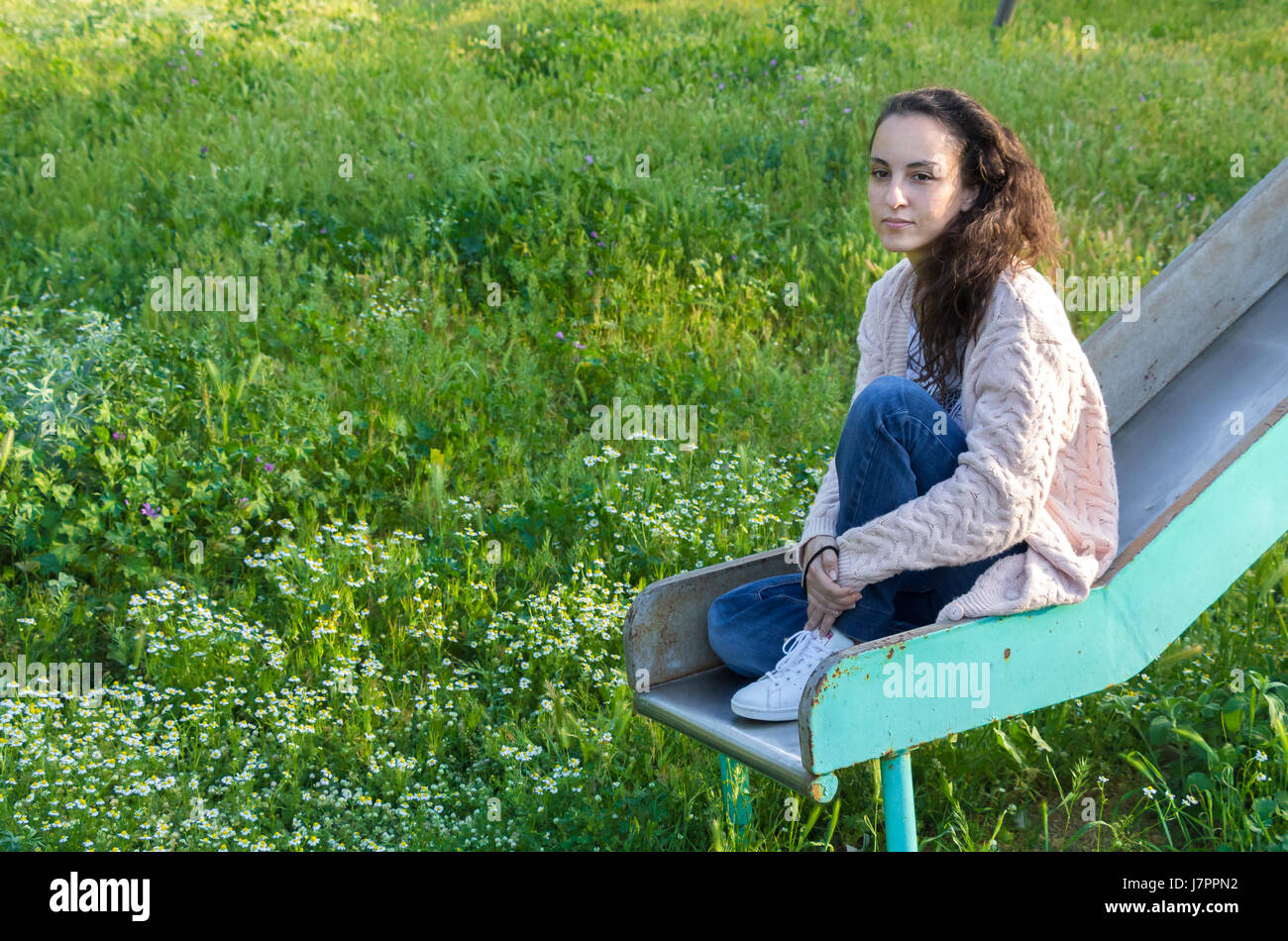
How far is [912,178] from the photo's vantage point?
2760 millimetres

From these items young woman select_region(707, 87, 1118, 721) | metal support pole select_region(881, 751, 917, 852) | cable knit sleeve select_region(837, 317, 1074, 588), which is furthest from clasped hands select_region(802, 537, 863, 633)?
metal support pole select_region(881, 751, 917, 852)

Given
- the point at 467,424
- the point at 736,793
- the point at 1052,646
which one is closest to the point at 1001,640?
the point at 1052,646

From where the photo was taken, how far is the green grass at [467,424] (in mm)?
3246

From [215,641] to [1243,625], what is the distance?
3.21 m

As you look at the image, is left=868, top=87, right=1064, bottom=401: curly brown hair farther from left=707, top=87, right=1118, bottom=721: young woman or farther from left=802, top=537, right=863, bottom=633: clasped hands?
left=802, top=537, right=863, bottom=633: clasped hands

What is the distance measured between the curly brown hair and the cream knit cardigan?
0.08 meters

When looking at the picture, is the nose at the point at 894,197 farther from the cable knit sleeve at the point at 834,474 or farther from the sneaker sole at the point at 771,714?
the sneaker sole at the point at 771,714

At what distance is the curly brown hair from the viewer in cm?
274

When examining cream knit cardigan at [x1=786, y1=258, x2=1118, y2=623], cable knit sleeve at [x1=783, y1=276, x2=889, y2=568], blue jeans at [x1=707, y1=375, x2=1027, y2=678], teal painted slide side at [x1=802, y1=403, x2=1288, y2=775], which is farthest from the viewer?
cable knit sleeve at [x1=783, y1=276, x2=889, y2=568]

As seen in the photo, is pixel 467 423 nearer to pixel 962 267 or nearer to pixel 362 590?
pixel 362 590

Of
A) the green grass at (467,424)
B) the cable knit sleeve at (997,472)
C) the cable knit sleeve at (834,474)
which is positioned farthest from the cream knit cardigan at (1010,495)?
the green grass at (467,424)

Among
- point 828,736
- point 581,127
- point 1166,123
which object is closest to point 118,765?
point 828,736

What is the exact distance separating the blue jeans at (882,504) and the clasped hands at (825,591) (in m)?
0.02

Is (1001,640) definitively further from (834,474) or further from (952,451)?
(834,474)
